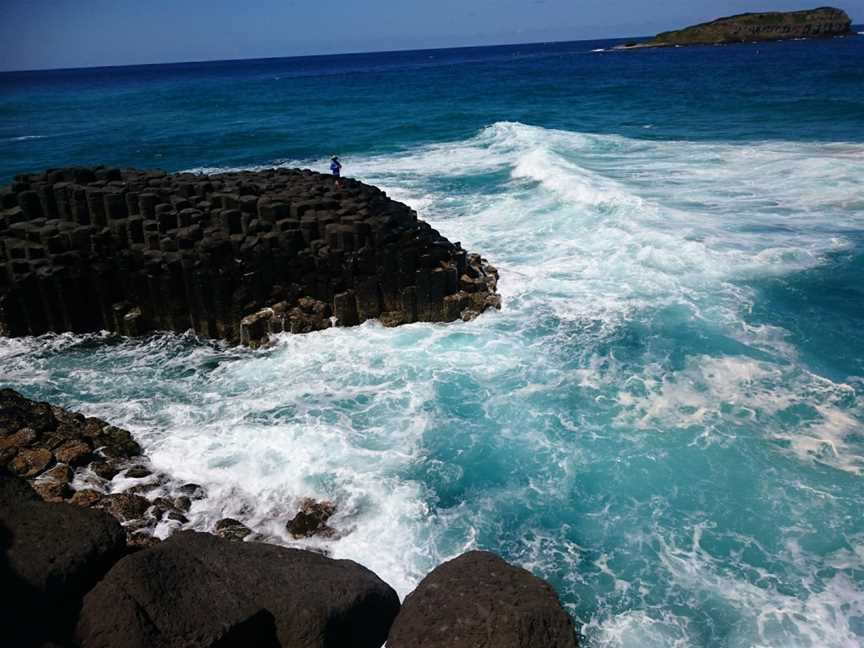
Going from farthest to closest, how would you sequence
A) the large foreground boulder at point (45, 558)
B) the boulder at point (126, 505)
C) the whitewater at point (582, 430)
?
the boulder at point (126, 505) → the whitewater at point (582, 430) → the large foreground boulder at point (45, 558)

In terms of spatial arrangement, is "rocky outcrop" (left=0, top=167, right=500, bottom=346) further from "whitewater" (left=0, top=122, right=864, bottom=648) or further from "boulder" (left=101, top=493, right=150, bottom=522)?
"boulder" (left=101, top=493, right=150, bottom=522)

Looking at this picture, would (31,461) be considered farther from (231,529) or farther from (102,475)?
(231,529)

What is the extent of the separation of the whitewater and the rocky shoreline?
201 cm

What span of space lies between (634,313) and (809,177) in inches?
598

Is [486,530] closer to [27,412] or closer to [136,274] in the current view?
[27,412]

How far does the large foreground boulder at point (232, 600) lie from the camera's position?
610 cm

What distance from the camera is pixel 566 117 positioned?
49312 mm

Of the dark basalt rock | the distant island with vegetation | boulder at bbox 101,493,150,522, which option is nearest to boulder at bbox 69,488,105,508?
boulder at bbox 101,493,150,522

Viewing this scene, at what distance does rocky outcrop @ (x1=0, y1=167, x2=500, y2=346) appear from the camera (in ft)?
52.6

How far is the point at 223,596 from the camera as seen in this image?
660 cm

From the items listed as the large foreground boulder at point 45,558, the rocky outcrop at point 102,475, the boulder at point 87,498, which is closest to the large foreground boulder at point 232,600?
the large foreground boulder at point 45,558

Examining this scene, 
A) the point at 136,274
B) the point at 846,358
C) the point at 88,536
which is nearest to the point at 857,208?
the point at 846,358

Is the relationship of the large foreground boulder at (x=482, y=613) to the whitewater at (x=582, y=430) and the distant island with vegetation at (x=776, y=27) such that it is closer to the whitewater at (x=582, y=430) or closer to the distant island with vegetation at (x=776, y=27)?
A: the whitewater at (x=582, y=430)

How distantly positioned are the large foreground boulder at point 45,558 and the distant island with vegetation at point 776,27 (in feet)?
525
